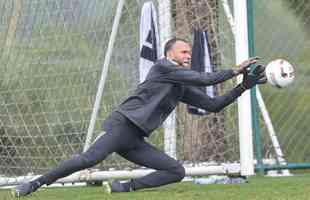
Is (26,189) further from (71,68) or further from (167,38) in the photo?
(167,38)

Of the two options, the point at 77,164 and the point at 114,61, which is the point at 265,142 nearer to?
the point at 114,61

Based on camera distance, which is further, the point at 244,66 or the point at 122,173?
the point at 122,173

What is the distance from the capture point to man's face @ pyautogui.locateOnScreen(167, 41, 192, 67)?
7.52 metres

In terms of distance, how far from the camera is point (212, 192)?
293 inches

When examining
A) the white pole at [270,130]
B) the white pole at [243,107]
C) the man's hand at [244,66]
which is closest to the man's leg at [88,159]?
the man's hand at [244,66]

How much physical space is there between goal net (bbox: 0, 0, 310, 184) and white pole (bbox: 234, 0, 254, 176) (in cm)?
37

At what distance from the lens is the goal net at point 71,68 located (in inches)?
360

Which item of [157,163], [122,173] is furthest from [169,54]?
[122,173]

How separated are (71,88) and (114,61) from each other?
0.54 metres

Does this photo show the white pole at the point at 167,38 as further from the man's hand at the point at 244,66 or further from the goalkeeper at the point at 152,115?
the man's hand at the point at 244,66

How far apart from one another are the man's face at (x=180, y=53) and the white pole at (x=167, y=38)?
1515mm

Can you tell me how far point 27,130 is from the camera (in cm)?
958

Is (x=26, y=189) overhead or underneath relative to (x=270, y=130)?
underneath

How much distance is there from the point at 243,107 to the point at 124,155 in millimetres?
1531
